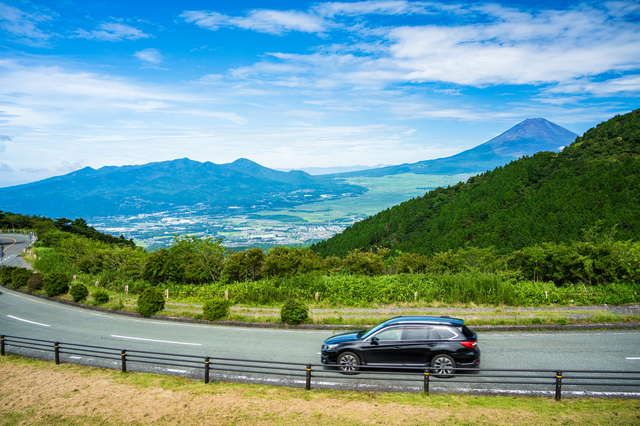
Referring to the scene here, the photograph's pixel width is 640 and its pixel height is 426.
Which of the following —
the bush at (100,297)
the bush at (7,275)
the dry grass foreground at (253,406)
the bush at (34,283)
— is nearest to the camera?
the dry grass foreground at (253,406)

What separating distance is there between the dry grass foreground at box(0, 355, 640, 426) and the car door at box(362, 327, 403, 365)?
928 millimetres

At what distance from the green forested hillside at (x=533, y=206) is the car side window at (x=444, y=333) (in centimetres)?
3607

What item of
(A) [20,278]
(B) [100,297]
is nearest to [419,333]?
(B) [100,297]

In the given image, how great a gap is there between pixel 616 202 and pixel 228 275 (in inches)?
2271

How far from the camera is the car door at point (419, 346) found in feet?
26.1

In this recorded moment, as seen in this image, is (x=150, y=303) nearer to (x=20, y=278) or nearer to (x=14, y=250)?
(x=20, y=278)

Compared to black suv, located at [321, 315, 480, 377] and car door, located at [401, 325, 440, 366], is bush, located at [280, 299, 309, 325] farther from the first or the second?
car door, located at [401, 325, 440, 366]

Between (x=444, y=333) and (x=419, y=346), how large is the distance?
652 mm

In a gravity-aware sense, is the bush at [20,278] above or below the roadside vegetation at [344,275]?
below

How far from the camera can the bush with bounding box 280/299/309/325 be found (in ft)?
39.6

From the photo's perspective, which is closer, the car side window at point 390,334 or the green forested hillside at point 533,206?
the car side window at point 390,334

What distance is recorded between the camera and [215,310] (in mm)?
13266

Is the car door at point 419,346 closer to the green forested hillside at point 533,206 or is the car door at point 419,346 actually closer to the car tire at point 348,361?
the car tire at point 348,361

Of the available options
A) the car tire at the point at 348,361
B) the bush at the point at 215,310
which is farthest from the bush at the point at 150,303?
the car tire at the point at 348,361
